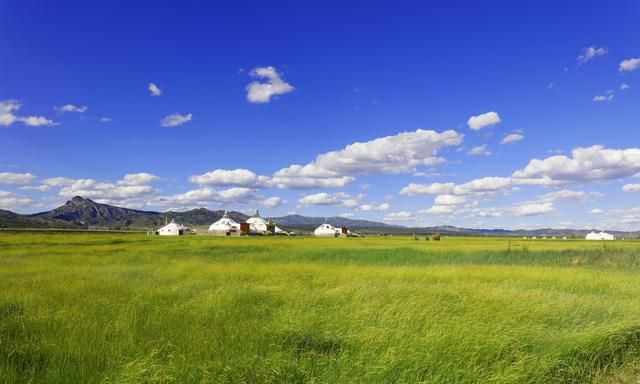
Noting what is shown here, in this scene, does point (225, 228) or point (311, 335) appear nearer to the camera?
point (311, 335)

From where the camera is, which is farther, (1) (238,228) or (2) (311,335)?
(1) (238,228)

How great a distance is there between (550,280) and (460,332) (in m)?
13.8

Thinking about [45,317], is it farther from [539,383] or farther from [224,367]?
[539,383]

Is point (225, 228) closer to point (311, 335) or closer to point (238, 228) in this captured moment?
point (238, 228)

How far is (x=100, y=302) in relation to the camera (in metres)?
11.8

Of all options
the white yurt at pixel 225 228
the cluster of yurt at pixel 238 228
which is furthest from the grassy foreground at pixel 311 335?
the white yurt at pixel 225 228

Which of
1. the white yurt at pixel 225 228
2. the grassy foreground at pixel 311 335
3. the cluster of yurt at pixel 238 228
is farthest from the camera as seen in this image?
the white yurt at pixel 225 228

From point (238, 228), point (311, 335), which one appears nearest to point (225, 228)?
point (238, 228)

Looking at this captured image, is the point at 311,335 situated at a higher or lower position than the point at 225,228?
lower

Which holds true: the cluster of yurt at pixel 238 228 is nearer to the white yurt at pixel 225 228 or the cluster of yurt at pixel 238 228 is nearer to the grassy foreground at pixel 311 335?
the white yurt at pixel 225 228

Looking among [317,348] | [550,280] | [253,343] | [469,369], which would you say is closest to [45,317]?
[253,343]

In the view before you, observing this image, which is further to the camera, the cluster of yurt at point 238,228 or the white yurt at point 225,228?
the white yurt at point 225,228

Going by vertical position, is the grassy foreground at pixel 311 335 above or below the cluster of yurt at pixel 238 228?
below

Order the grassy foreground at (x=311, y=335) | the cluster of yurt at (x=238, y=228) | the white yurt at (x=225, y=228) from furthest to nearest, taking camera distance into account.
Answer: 1. the white yurt at (x=225, y=228)
2. the cluster of yurt at (x=238, y=228)
3. the grassy foreground at (x=311, y=335)
